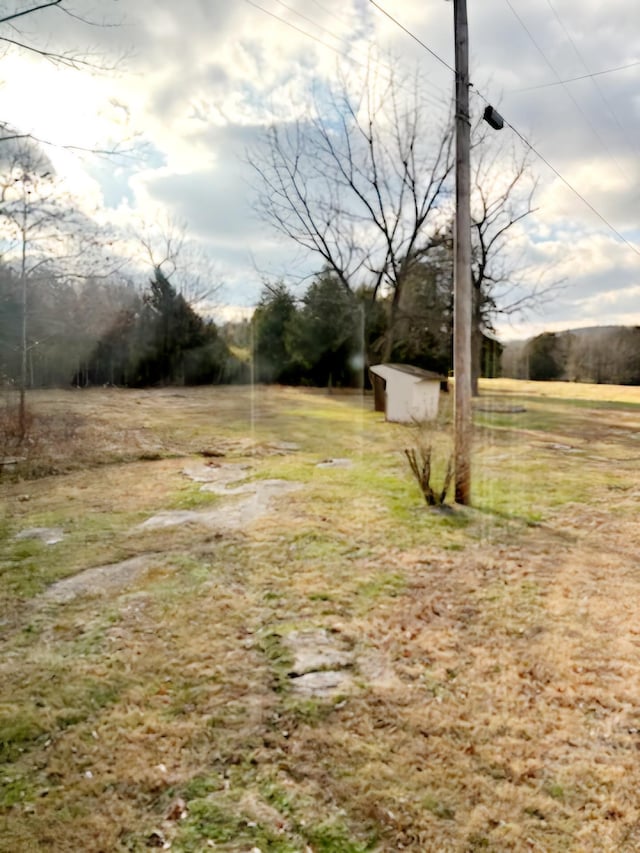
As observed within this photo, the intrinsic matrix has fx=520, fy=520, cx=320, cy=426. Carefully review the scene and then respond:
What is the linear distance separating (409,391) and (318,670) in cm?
913

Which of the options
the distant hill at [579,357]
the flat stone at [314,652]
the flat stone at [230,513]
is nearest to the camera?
the flat stone at [314,652]

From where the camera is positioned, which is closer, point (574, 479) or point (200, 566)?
point (200, 566)

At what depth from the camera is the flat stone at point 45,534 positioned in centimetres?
417

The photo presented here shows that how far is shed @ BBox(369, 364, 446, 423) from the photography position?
10953mm

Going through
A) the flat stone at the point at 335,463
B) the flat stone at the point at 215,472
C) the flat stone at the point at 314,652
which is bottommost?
the flat stone at the point at 314,652

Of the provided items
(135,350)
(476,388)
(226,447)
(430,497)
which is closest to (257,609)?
(430,497)

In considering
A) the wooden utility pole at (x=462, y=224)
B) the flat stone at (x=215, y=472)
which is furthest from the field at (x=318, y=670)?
the wooden utility pole at (x=462, y=224)

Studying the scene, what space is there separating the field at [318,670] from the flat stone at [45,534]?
2.0 inches

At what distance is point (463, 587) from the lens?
3.35 meters

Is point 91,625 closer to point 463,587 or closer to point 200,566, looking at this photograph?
point 200,566

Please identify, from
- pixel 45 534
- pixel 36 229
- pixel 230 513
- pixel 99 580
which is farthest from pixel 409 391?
pixel 99 580

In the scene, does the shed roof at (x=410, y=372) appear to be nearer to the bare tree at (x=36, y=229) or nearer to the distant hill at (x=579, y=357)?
the bare tree at (x=36, y=229)

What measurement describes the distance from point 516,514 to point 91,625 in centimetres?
379

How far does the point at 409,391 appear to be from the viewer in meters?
11.1
